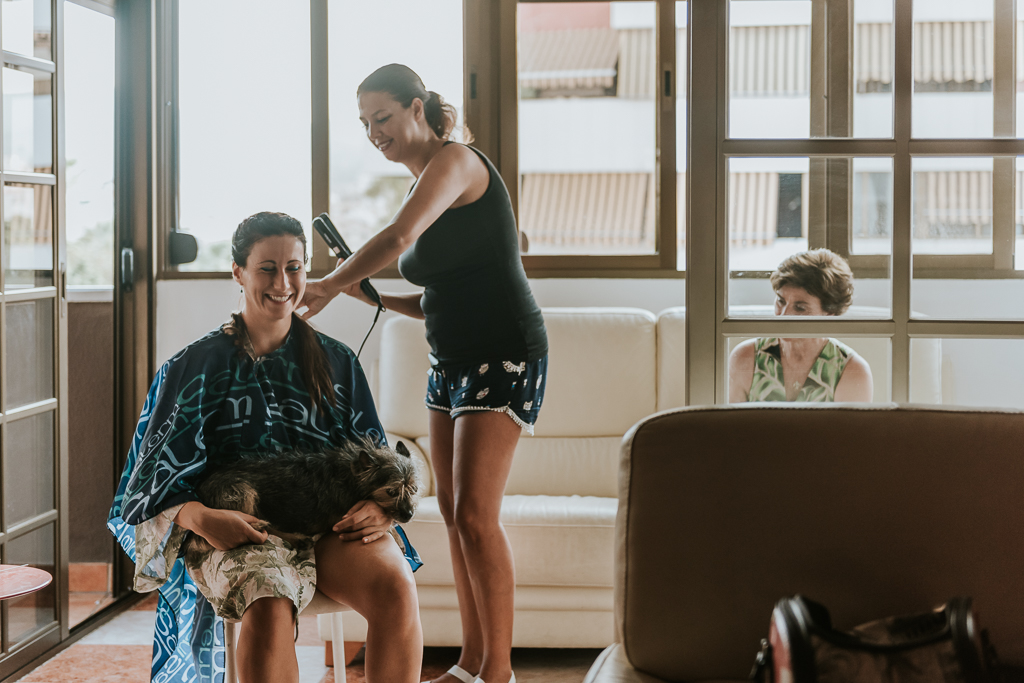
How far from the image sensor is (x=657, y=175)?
303 cm

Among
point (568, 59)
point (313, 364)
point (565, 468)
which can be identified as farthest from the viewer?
point (568, 59)

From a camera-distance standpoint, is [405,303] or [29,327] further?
[29,327]

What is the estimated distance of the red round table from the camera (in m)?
1.60

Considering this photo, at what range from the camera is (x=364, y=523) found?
1.58 meters

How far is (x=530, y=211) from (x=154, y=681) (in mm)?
2075

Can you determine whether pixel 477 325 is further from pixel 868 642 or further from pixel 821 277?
pixel 868 642

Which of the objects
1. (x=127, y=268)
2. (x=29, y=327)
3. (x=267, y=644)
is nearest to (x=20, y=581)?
(x=267, y=644)

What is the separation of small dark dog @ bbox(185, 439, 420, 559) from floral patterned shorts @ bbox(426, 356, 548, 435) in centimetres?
24

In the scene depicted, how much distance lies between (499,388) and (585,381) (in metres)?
0.93

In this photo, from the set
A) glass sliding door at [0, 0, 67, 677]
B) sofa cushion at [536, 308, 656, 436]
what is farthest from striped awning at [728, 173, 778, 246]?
glass sliding door at [0, 0, 67, 677]

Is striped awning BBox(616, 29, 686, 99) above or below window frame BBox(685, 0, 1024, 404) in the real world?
above

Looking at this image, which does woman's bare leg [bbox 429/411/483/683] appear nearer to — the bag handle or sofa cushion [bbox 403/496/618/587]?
sofa cushion [bbox 403/496/618/587]

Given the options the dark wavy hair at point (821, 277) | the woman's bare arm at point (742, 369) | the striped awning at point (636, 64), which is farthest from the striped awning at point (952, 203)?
the striped awning at point (636, 64)

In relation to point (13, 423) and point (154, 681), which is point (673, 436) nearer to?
point (154, 681)
